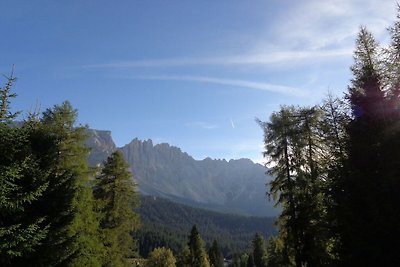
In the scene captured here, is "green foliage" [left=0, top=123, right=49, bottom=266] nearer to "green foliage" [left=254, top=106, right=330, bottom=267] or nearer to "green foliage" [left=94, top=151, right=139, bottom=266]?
"green foliage" [left=94, top=151, right=139, bottom=266]

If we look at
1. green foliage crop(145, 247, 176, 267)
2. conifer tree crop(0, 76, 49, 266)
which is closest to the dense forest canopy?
conifer tree crop(0, 76, 49, 266)

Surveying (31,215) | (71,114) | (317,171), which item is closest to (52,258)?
(31,215)

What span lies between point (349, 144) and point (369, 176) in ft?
7.64

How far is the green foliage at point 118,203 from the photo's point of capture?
95.2ft

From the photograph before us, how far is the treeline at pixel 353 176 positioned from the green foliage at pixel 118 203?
39.4ft

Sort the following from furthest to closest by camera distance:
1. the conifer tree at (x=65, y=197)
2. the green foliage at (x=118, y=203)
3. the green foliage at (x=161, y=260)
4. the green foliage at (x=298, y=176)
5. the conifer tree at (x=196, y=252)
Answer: the conifer tree at (x=196, y=252)
the green foliage at (x=161, y=260)
the green foliage at (x=118, y=203)
the green foliage at (x=298, y=176)
the conifer tree at (x=65, y=197)

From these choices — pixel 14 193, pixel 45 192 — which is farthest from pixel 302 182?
pixel 14 193

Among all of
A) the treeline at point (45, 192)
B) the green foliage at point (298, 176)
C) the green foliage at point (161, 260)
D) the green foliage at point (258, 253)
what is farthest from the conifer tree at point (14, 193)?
the green foliage at point (258, 253)

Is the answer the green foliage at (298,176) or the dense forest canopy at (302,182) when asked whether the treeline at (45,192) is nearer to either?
the dense forest canopy at (302,182)

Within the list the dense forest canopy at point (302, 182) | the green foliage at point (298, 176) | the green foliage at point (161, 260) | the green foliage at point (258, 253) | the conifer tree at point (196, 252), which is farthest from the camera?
the green foliage at point (258, 253)

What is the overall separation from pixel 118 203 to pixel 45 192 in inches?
559

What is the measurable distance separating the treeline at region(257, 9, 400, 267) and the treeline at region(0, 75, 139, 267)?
39.5ft

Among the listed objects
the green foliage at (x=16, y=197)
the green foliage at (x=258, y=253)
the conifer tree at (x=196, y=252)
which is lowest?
the green foliage at (x=258, y=253)

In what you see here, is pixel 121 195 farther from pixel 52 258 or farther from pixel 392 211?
pixel 392 211
